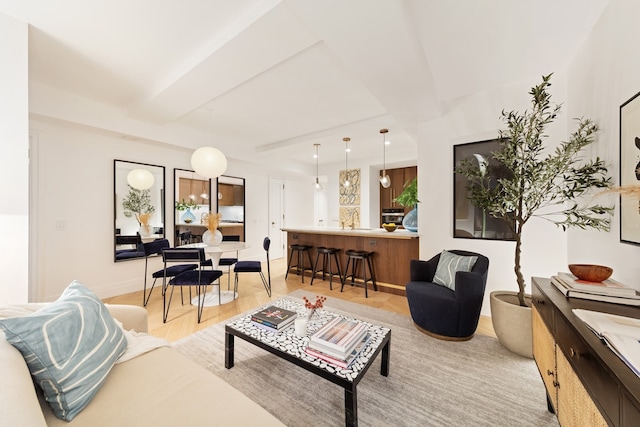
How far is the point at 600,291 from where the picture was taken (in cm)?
125

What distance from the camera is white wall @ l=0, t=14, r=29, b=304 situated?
1734mm

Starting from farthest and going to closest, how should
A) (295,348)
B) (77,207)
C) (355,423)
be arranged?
(77,207) → (295,348) → (355,423)

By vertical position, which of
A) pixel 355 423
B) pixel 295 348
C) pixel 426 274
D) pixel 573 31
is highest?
pixel 573 31

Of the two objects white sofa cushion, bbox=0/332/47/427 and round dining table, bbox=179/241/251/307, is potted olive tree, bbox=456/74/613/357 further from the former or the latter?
round dining table, bbox=179/241/251/307

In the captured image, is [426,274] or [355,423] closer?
[355,423]

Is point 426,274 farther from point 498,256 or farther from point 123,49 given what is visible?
point 123,49

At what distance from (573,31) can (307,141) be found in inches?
144

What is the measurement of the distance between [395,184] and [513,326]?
5195mm

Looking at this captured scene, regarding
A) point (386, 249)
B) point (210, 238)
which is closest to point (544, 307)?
point (386, 249)

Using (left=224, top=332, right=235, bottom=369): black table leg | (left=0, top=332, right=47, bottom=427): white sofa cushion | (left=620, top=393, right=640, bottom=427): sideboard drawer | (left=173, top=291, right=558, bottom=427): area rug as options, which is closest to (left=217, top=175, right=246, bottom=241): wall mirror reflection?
(left=173, top=291, right=558, bottom=427): area rug

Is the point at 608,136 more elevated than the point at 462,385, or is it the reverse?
the point at 608,136

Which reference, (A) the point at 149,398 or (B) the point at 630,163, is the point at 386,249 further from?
(A) the point at 149,398

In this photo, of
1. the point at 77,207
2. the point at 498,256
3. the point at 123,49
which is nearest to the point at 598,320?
the point at 498,256

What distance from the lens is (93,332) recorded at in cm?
112
